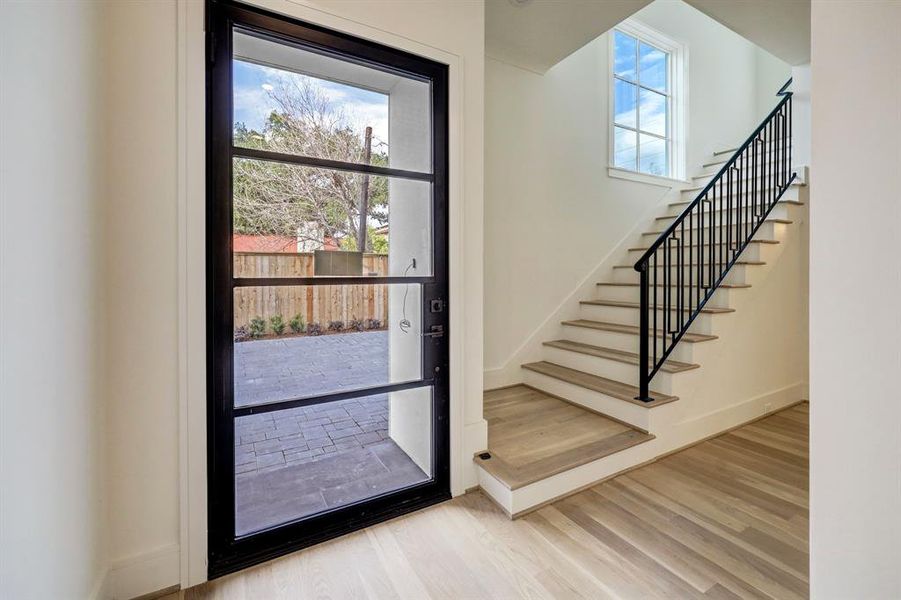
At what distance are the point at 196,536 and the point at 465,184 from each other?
6.48ft

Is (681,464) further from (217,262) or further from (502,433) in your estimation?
(217,262)

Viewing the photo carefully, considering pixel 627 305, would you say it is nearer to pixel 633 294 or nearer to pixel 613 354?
pixel 633 294

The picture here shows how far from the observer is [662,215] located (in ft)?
14.7

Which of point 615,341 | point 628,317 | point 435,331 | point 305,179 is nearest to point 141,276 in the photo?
point 305,179

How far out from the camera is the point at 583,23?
2.85m

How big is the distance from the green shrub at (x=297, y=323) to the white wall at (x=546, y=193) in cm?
187

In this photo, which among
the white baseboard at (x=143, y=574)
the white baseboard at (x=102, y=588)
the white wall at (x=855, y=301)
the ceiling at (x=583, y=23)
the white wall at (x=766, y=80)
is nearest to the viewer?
the white wall at (x=855, y=301)

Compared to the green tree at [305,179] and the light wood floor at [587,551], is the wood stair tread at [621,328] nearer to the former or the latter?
the light wood floor at [587,551]

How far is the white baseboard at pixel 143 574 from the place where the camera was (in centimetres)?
143

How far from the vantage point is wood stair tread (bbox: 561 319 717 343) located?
9.20 feet

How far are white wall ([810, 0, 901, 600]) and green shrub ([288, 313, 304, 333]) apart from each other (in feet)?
5.87

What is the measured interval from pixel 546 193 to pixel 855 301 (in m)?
2.93

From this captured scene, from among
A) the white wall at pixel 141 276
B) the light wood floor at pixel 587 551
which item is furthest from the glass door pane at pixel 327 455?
the white wall at pixel 141 276

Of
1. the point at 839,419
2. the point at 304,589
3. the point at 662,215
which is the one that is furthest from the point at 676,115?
the point at 304,589
